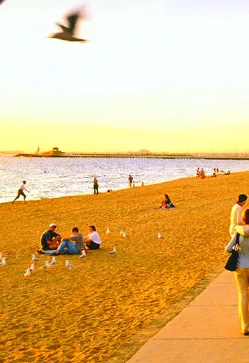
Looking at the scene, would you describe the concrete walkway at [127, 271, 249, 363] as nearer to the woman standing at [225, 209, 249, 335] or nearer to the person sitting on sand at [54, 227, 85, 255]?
the woman standing at [225, 209, 249, 335]

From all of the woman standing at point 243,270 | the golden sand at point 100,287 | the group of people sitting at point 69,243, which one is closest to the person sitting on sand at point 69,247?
the group of people sitting at point 69,243

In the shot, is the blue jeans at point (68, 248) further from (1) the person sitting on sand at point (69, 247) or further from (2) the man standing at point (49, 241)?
(2) the man standing at point (49, 241)

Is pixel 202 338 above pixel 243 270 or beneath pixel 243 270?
beneath

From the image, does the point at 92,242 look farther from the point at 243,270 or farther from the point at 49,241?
the point at 243,270

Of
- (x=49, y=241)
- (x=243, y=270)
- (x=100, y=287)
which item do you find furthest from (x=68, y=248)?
(x=243, y=270)

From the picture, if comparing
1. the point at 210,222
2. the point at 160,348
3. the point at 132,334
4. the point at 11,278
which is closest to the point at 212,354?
the point at 160,348

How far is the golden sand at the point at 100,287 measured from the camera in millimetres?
6645

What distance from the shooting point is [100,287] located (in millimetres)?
9656

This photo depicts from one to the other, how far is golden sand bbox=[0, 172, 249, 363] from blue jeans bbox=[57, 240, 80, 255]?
1.33ft

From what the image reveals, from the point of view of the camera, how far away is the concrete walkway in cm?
542

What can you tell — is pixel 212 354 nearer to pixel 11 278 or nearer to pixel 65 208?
pixel 11 278

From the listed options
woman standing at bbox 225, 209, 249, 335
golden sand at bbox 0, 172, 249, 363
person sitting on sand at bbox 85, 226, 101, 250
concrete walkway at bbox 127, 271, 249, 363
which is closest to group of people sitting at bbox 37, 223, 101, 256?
person sitting on sand at bbox 85, 226, 101, 250

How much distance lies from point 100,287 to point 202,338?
3870mm

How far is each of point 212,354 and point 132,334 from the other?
147 centimetres
